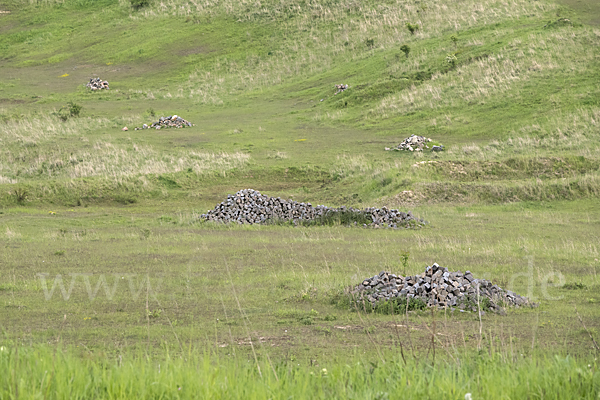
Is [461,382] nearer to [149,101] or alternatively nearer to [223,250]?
[223,250]

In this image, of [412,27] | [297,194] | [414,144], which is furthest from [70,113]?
[412,27]

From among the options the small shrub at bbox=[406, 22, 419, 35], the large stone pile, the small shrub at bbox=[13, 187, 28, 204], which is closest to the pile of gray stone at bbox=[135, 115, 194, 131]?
the small shrub at bbox=[13, 187, 28, 204]

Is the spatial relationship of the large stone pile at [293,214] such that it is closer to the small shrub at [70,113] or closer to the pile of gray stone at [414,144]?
the pile of gray stone at [414,144]

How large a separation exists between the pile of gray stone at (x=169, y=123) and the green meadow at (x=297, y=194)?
933 mm

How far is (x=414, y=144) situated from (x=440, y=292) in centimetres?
2447

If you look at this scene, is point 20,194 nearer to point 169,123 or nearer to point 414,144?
point 169,123

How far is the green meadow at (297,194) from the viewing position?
556 centimetres

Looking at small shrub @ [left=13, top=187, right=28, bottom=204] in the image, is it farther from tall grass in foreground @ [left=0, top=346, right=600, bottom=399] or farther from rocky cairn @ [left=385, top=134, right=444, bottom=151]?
tall grass in foreground @ [left=0, top=346, right=600, bottom=399]

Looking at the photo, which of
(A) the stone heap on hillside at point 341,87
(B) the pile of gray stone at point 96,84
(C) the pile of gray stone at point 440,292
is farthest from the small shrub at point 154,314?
(B) the pile of gray stone at point 96,84

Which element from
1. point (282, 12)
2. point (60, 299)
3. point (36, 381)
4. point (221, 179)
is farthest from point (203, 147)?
point (282, 12)

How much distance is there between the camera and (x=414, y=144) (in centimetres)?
3478

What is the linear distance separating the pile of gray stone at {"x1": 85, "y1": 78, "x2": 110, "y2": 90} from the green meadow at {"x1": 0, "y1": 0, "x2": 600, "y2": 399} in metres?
0.89

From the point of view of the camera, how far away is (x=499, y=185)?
26719 millimetres

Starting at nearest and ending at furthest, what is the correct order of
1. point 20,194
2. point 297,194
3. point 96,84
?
point 20,194, point 297,194, point 96,84
